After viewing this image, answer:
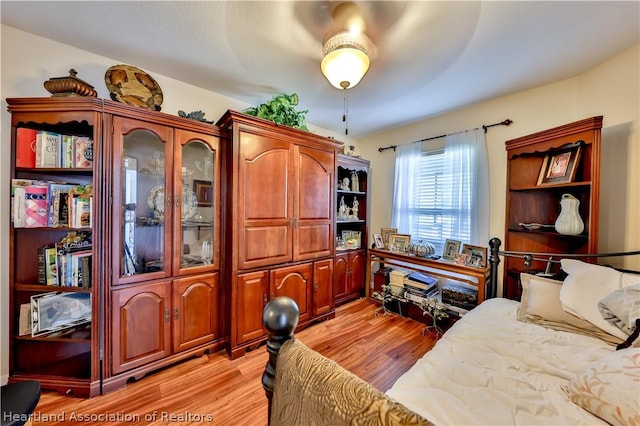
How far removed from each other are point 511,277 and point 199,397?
108 inches

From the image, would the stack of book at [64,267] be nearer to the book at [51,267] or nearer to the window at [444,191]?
the book at [51,267]

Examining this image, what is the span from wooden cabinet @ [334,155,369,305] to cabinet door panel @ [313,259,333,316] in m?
0.34

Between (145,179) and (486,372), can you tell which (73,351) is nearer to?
(145,179)

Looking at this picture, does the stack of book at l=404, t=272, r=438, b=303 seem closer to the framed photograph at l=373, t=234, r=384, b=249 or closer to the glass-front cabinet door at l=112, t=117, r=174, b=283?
the framed photograph at l=373, t=234, r=384, b=249

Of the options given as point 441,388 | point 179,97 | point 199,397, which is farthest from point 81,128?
point 441,388

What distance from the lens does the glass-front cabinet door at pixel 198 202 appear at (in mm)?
1977

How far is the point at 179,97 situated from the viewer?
2.24 m

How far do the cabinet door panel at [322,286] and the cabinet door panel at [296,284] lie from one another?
7cm

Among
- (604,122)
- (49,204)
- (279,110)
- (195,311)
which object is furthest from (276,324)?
(604,122)

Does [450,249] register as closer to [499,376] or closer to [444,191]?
[444,191]

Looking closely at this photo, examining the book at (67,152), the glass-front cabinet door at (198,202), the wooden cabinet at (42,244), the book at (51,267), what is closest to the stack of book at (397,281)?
the glass-front cabinet door at (198,202)

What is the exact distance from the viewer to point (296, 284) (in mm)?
2412

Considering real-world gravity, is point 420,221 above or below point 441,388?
above

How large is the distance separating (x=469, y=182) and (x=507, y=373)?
82.0 inches
